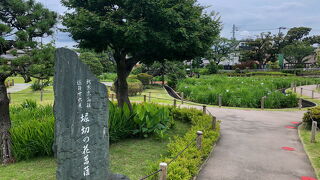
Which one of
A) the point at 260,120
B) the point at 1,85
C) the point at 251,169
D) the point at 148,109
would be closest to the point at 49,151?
the point at 1,85

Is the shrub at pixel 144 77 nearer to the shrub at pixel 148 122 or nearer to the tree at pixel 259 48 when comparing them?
the shrub at pixel 148 122

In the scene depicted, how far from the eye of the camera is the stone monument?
352 centimetres

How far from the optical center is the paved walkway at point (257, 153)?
593 centimetres

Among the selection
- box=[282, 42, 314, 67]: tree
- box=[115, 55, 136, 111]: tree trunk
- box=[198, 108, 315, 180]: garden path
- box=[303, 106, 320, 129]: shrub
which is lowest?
box=[198, 108, 315, 180]: garden path

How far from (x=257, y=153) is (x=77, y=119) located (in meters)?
5.59

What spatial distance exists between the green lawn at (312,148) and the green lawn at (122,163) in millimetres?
3817

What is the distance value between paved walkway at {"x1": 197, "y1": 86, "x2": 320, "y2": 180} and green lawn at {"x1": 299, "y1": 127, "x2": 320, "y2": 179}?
0.42 ft

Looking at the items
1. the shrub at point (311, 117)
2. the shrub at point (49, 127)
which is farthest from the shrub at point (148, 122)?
the shrub at point (311, 117)

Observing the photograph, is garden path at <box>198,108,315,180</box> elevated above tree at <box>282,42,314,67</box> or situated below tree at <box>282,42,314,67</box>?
below

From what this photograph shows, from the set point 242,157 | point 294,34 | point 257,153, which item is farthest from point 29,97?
point 294,34

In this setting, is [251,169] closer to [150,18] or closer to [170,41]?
[170,41]

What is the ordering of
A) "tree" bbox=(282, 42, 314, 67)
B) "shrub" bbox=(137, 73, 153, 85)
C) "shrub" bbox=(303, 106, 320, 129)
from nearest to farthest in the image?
1. "shrub" bbox=(303, 106, 320, 129)
2. "shrub" bbox=(137, 73, 153, 85)
3. "tree" bbox=(282, 42, 314, 67)

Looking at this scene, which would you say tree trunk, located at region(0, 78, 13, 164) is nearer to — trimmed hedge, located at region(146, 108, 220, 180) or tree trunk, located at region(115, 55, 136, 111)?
trimmed hedge, located at region(146, 108, 220, 180)

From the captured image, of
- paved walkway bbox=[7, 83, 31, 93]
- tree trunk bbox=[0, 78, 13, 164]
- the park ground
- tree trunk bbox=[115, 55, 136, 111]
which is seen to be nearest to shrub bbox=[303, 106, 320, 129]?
the park ground
